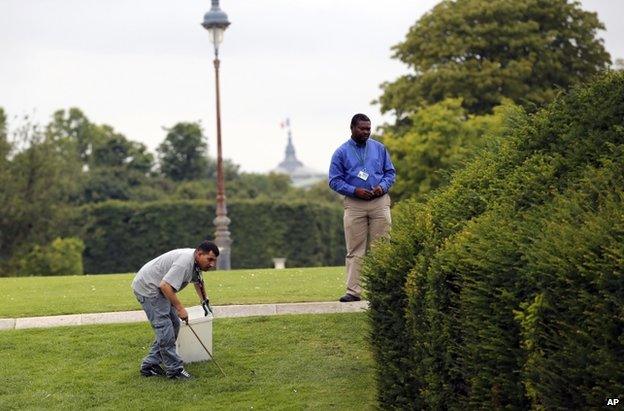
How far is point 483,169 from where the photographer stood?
37.2ft

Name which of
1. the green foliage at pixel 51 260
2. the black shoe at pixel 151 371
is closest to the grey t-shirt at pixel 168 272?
the black shoe at pixel 151 371

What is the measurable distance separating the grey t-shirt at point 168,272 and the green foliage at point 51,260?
41430 mm

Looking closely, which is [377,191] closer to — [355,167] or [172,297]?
[355,167]

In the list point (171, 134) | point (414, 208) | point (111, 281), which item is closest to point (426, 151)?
point (111, 281)

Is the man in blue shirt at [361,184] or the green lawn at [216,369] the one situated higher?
the man in blue shirt at [361,184]

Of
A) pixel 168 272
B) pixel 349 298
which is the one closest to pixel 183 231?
pixel 349 298

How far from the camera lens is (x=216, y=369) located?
12.9 meters

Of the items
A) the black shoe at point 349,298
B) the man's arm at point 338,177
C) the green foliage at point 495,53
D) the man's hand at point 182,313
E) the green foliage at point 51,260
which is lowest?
the green foliage at point 51,260

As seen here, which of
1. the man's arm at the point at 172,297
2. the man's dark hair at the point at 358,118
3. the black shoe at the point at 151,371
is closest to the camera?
the man's arm at the point at 172,297

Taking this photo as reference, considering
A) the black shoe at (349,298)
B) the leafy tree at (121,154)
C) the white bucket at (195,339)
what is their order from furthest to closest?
the leafy tree at (121,154), the black shoe at (349,298), the white bucket at (195,339)

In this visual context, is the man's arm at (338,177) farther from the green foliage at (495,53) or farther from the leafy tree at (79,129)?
the leafy tree at (79,129)

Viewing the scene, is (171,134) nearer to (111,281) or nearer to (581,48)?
(581,48)

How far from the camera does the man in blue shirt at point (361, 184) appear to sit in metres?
14.7

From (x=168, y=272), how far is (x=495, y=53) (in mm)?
40420
